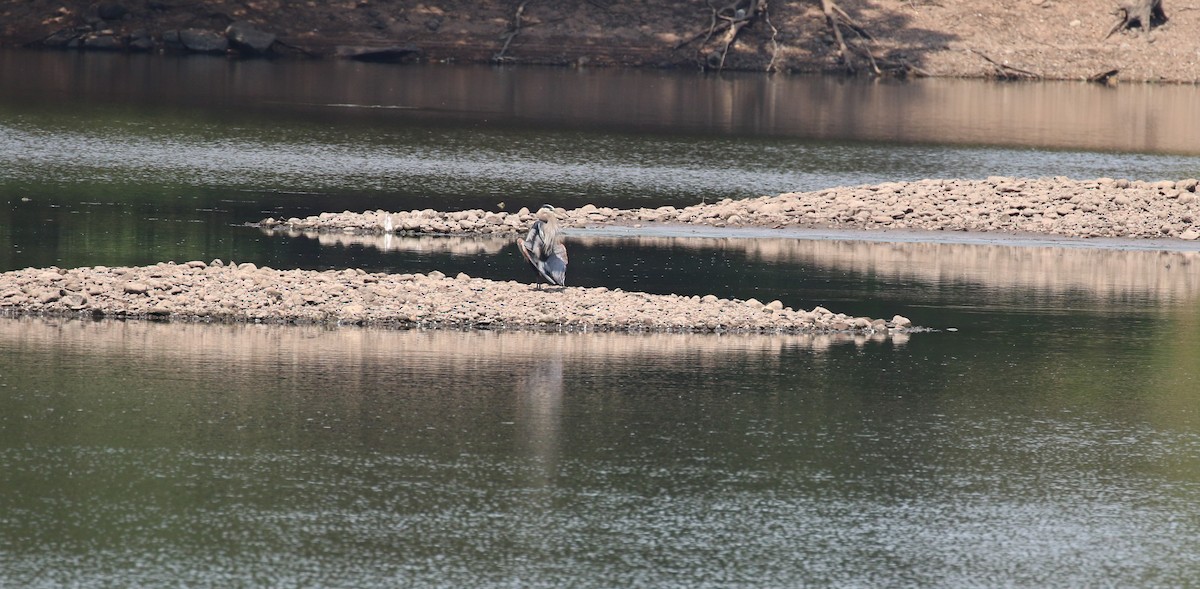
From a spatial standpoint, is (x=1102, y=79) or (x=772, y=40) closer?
(x=1102, y=79)

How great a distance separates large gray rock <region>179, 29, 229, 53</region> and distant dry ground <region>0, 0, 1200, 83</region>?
0.94m

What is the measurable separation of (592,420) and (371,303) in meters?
5.69

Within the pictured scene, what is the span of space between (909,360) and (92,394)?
9.01 m

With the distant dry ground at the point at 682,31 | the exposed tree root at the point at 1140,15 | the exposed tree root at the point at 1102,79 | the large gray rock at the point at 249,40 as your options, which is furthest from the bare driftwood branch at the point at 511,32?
the exposed tree root at the point at 1140,15

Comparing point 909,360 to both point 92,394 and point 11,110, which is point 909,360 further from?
point 11,110

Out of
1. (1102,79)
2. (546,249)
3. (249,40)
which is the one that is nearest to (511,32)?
(249,40)

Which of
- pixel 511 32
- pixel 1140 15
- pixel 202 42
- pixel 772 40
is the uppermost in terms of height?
pixel 1140 15

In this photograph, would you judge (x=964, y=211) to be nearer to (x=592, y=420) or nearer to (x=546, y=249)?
(x=546, y=249)

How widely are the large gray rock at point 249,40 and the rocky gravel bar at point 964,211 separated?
37476 millimetres

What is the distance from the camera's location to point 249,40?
69.0m

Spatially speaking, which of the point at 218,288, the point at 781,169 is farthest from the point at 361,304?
the point at 781,169

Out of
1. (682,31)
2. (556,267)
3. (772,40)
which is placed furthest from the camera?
(772,40)

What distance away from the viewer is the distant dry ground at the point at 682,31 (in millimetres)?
70625

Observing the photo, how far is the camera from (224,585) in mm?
12039
